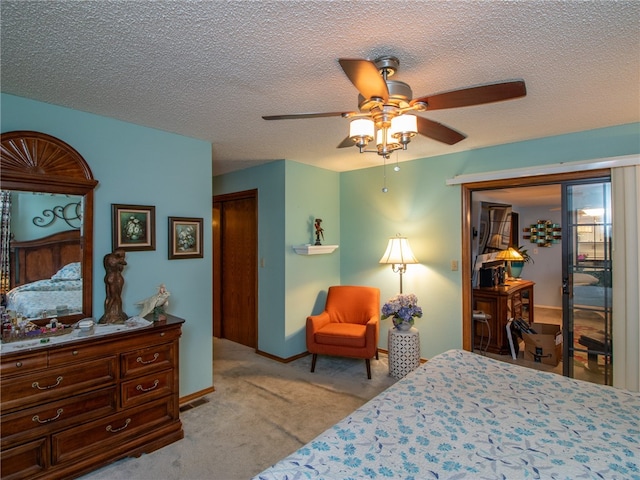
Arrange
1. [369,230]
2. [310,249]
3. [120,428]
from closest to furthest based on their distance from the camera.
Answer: [120,428] < [310,249] < [369,230]

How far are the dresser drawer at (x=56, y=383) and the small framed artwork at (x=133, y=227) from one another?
915mm

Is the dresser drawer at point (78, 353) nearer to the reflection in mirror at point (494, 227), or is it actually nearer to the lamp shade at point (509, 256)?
the reflection in mirror at point (494, 227)

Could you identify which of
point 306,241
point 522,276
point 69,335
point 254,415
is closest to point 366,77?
point 69,335

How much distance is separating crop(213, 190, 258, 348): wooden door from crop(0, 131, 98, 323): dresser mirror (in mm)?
2084

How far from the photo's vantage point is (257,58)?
1684 millimetres

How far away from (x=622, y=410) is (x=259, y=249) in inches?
140

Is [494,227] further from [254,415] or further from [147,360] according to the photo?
[147,360]

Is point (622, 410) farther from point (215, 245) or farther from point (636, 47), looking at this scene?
point (215, 245)

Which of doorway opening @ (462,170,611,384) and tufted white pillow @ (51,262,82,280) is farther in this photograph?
doorway opening @ (462,170,611,384)

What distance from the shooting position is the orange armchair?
135 inches

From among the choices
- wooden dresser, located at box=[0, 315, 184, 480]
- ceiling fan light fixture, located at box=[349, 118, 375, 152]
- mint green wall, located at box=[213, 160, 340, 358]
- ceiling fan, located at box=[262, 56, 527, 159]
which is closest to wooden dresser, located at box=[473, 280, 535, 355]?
mint green wall, located at box=[213, 160, 340, 358]

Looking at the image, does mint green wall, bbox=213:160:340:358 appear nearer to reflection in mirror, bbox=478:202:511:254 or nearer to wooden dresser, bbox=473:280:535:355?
wooden dresser, bbox=473:280:535:355

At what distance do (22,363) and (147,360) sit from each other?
2.20 feet

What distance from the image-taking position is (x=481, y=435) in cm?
134
